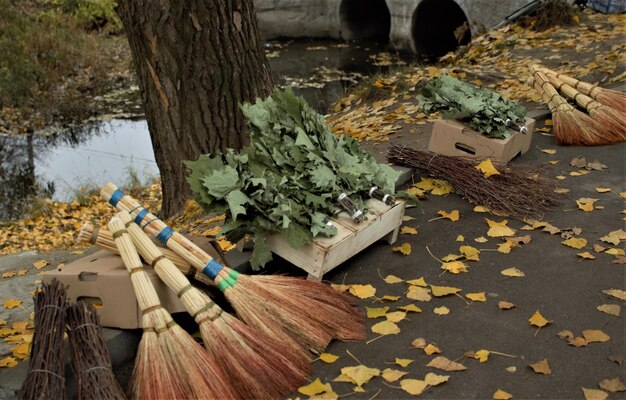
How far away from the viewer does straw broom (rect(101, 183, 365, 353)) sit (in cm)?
314

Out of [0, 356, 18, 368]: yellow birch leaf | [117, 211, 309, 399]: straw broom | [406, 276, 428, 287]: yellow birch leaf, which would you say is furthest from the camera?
[406, 276, 428, 287]: yellow birch leaf

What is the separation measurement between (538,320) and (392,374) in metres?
0.84

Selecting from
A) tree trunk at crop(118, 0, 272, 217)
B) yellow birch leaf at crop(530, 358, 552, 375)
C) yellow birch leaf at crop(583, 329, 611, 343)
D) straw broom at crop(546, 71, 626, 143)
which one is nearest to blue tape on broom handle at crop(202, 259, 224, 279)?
yellow birch leaf at crop(530, 358, 552, 375)

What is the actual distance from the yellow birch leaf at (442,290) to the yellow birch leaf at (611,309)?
2.40 feet

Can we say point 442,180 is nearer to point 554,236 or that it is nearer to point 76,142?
point 554,236

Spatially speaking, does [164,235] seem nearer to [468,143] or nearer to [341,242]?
[341,242]

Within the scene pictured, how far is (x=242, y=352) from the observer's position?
294 centimetres

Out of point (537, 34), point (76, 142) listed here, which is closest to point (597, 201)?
point (537, 34)

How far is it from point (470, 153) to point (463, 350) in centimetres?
234

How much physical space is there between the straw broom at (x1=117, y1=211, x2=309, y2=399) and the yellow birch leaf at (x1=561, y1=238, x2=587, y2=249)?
6.31 feet

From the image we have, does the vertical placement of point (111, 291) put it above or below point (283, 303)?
above

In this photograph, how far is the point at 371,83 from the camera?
348 inches

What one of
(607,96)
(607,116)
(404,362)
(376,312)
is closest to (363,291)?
(376,312)

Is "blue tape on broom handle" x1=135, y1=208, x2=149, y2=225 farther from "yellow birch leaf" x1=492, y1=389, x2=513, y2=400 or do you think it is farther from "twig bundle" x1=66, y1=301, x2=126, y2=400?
"yellow birch leaf" x1=492, y1=389, x2=513, y2=400
